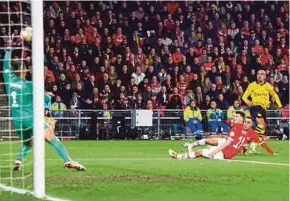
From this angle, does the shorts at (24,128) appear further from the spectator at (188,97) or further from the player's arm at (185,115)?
the spectator at (188,97)

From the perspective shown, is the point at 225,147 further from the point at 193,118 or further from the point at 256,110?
the point at 193,118

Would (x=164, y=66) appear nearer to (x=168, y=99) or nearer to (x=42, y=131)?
(x=168, y=99)

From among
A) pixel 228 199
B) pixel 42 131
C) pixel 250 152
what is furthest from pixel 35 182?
pixel 250 152

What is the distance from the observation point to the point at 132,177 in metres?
11.2

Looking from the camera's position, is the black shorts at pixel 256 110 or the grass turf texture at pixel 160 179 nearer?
the grass turf texture at pixel 160 179

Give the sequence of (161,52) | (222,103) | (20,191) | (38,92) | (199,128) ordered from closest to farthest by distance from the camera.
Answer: (38,92), (20,191), (199,128), (222,103), (161,52)

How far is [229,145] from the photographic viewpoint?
1536cm

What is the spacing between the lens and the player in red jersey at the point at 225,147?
15.1 m

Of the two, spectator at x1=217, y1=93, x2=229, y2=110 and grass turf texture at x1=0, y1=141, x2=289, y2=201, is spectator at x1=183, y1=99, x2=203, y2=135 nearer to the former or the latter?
spectator at x1=217, y1=93, x2=229, y2=110

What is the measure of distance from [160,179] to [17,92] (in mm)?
2563

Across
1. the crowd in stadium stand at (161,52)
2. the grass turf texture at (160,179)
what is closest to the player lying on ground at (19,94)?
the grass turf texture at (160,179)

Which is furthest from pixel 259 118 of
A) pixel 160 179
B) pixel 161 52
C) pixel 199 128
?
pixel 160 179

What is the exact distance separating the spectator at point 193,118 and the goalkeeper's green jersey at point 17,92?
529 inches

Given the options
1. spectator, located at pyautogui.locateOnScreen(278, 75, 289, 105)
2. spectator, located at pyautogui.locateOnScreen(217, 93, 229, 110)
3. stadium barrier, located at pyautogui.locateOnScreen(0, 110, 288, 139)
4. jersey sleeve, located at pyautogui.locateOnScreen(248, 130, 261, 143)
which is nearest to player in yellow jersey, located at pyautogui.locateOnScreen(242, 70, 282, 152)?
jersey sleeve, located at pyautogui.locateOnScreen(248, 130, 261, 143)
